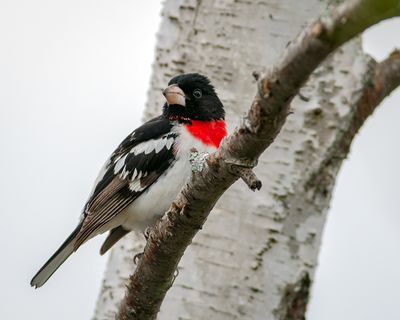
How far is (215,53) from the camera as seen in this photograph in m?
4.61

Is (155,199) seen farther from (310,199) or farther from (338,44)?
(338,44)

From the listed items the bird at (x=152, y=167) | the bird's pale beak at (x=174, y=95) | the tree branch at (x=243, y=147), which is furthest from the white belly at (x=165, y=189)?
the tree branch at (x=243, y=147)

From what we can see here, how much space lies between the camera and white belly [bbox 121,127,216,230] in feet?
13.8

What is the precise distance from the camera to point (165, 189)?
423 centimetres

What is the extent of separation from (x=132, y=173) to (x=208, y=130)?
0.45 metres

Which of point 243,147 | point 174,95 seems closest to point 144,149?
point 174,95

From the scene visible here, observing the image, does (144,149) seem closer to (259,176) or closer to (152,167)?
(152,167)

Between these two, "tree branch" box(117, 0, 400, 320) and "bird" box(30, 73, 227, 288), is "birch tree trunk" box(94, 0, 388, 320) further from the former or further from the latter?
"tree branch" box(117, 0, 400, 320)

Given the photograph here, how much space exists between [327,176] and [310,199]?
15 cm

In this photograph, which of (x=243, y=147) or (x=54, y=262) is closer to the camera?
(x=243, y=147)

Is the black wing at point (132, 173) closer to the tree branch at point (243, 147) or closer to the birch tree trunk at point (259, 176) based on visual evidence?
the birch tree trunk at point (259, 176)

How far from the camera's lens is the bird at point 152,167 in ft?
14.0

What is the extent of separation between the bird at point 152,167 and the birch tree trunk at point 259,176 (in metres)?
0.15

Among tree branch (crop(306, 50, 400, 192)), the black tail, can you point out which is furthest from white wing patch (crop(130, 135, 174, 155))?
tree branch (crop(306, 50, 400, 192))
